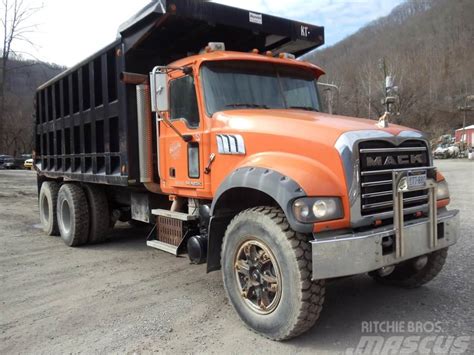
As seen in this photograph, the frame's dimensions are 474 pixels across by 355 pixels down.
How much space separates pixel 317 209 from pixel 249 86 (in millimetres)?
2002

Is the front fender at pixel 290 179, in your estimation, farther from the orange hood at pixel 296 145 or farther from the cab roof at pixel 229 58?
the cab roof at pixel 229 58

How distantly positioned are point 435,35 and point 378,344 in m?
121

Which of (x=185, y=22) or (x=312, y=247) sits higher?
(x=185, y=22)

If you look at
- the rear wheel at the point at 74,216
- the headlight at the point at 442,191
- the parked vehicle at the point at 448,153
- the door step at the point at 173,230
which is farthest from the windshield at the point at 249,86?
the parked vehicle at the point at 448,153

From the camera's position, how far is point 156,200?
257 inches

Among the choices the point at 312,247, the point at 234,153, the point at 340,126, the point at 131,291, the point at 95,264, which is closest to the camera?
the point at 312,247

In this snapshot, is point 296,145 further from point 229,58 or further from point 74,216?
point 74,216

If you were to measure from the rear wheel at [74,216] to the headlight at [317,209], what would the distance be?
5.25 meters

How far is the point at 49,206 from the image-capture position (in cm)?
916

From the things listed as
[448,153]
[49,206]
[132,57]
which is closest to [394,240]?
[132,57]

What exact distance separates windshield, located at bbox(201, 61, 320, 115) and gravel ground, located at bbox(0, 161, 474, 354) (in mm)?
2103

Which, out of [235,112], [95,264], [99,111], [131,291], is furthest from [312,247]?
[99,111]

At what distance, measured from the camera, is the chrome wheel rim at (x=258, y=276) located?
3865 mm

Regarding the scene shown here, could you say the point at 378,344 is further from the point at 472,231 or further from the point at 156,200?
the point at 472,231
